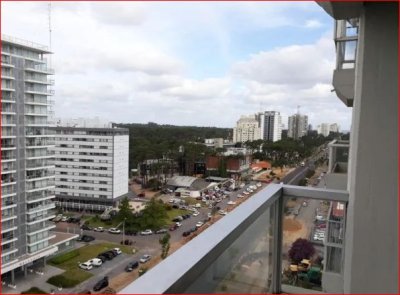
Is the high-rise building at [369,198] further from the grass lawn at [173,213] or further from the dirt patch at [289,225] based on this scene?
the grass lawn at [173,213]

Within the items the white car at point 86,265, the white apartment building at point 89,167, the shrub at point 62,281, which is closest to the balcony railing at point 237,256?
the shrub at point 62,281

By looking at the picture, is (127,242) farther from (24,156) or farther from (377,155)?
(377,155)

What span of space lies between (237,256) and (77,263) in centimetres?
1150

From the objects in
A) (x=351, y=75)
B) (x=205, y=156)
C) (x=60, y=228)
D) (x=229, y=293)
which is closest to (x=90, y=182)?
(x=60, y=228)

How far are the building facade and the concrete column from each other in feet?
33.9

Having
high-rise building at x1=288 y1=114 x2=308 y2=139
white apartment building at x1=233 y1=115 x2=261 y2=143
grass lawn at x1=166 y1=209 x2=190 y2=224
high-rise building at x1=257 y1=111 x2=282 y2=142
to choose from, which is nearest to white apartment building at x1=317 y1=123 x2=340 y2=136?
high-rise building at x1=288 y1=114 x2=308 y2=139

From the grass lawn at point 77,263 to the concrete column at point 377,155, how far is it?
9962 millimetres

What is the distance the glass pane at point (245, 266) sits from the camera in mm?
730

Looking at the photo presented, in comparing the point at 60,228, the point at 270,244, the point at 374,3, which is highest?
the point at 374,3

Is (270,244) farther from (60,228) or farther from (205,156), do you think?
(205,156)

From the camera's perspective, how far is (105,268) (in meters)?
10.7

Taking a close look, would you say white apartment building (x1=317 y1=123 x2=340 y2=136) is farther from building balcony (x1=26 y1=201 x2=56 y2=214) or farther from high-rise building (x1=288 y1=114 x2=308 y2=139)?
building balcony (x1=26 y1=201 x2=56 y2=214)

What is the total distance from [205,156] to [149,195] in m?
7.19

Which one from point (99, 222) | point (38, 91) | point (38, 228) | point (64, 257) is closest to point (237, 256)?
point (38, 91)
